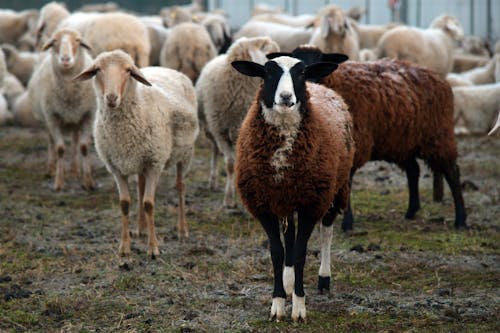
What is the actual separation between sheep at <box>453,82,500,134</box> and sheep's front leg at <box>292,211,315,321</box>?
30.1 ft

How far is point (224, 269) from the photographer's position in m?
7.09

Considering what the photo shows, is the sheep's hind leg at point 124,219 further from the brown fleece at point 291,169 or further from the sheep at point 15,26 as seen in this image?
the sheep at point 15,26

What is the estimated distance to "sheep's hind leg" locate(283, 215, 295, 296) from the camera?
5.87m

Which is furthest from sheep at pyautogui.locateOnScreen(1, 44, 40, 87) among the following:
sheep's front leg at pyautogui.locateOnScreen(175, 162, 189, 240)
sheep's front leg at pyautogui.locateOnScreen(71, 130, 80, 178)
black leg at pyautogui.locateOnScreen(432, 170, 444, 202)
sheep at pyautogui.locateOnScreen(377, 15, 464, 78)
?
black leg at pyautogui.locateOnScreen(432, 170, 444, 202)

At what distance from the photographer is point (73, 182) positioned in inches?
435

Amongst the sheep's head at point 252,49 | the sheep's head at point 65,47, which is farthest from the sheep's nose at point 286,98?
the sheep's head at point 65,47

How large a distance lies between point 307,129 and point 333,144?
0.89 ft

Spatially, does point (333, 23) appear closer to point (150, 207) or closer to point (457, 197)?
point (457, 197)

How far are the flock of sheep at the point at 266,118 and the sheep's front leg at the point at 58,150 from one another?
16mm

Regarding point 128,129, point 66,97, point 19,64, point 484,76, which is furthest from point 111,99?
point 19,64

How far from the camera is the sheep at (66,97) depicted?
10328mm

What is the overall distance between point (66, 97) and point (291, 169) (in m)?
5.35

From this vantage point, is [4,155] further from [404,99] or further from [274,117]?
[274,117]

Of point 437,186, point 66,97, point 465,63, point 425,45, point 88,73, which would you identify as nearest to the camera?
point 88,73
